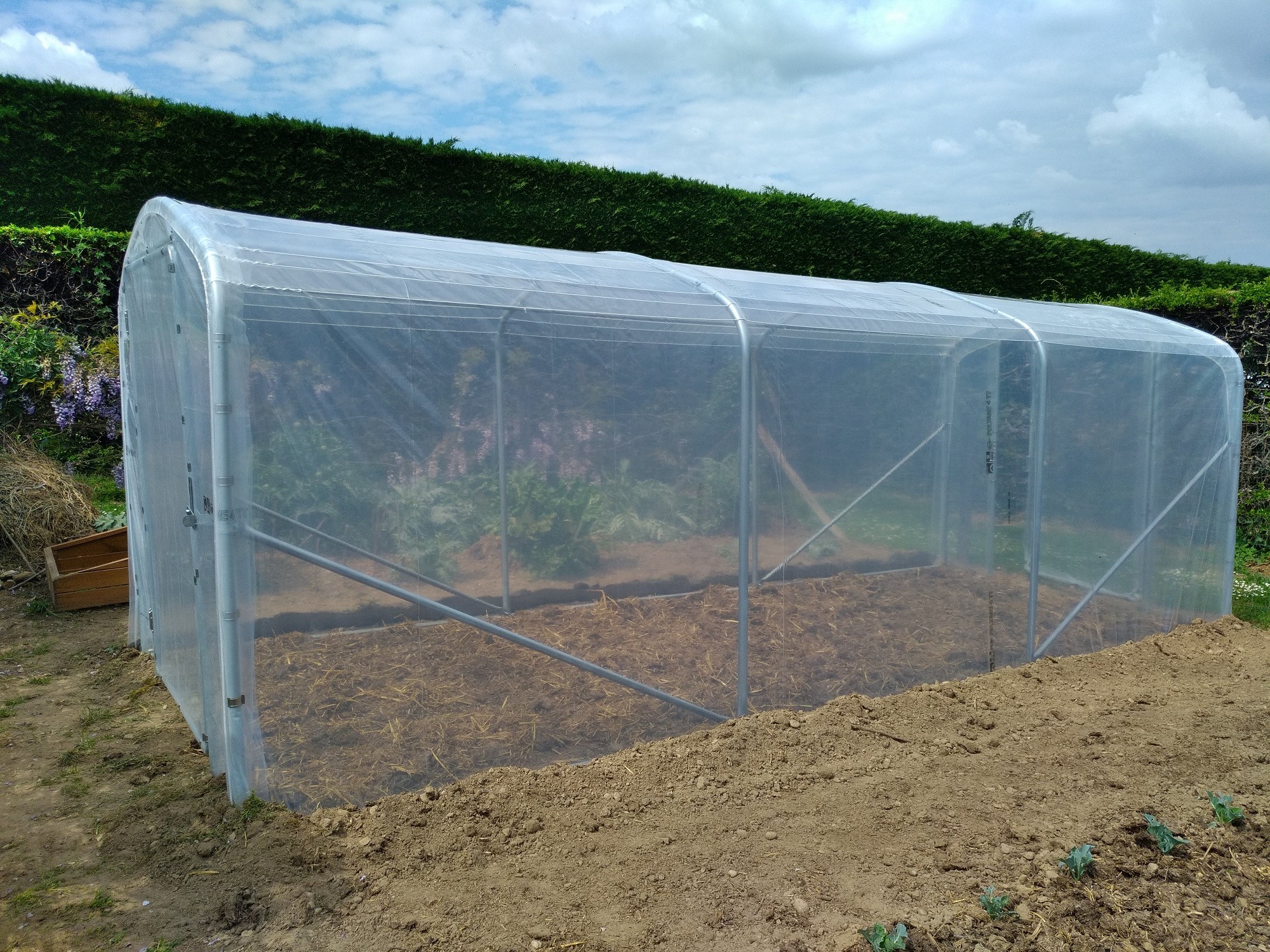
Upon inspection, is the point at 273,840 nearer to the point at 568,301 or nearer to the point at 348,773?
the point at 348,773

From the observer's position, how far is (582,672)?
3.68 meters

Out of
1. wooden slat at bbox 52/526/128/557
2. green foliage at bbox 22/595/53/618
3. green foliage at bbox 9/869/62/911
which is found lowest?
green foliage at bbox 9/869/62/911

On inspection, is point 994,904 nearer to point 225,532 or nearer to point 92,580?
point 225,532

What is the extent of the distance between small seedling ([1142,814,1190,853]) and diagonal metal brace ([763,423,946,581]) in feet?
6.37

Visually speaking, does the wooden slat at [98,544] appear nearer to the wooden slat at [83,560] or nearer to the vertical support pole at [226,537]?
the wooden slat at [83,560]

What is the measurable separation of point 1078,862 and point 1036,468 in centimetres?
295

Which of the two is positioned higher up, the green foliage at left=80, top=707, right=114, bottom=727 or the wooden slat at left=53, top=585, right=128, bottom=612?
the wooden slat at left=53, top=585, right=128, bottom=612

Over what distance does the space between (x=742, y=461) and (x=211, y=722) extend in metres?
2.53

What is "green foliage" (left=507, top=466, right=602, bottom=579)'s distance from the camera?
3.75m

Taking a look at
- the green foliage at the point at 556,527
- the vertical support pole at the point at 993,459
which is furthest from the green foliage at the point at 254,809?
the vertical support pole at the point at 993,459

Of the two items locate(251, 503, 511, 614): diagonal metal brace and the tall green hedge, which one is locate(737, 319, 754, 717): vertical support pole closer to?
locate(251, 503, 511, 614): diagonal metal brace

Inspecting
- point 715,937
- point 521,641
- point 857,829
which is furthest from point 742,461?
point 715,937

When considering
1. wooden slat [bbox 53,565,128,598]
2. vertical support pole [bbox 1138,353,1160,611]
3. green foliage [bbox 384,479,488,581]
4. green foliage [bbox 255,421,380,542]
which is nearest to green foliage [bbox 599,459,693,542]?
green foliage [bbox 384,479,488,581]

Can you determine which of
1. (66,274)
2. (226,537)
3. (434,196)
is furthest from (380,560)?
(434,196)
